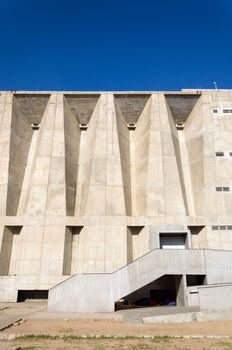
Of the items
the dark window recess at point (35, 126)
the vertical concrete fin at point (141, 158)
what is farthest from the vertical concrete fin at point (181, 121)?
the dark window recess at point (35, 126)

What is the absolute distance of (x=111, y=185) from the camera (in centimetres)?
2672

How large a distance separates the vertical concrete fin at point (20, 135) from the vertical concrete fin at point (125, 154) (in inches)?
323

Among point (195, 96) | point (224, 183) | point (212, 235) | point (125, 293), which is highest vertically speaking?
point (195, 96)

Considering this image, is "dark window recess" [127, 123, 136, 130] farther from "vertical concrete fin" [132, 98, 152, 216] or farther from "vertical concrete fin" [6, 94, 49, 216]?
"vertical concrete fin" [6, 94, 49, 216]

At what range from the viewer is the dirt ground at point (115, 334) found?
8.29 meters

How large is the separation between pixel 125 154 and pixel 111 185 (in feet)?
14.6

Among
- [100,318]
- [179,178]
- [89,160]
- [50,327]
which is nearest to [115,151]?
[89,160]

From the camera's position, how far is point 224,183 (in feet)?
88.8

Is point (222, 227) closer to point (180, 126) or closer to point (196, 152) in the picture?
point (196, 152)

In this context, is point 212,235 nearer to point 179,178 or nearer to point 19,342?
point 179,178

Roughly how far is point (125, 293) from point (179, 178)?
13.5 meters

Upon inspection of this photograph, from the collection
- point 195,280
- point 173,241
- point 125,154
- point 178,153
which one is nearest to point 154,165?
point 125,154

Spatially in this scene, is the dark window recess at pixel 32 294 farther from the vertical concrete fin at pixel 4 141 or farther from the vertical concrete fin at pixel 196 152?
the vertical concrete fin at pixel 196 152

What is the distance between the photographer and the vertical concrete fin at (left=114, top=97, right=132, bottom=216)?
2714 cm
